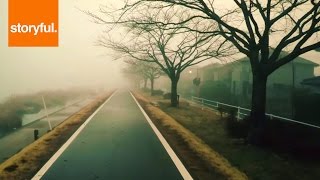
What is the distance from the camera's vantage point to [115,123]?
16109 millimetres

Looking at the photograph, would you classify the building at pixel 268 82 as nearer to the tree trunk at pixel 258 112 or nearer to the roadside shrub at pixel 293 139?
the roadside shrub at pixel 293 139

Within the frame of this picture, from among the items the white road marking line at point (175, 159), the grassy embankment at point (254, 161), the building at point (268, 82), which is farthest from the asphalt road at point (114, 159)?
the building at point (268, 82)

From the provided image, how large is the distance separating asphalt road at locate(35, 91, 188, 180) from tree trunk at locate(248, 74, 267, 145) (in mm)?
2886

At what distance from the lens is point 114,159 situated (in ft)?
27.2

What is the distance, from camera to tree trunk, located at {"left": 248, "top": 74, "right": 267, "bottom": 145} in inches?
399

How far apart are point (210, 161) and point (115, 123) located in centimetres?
873

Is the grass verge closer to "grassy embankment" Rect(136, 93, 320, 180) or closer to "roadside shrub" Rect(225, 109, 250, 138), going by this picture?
"grassy embankment" Rect(136, 93, 320, 180)

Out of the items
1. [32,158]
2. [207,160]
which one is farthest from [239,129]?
[32,158]

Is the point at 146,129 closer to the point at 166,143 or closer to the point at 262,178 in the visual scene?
the point at 166,143

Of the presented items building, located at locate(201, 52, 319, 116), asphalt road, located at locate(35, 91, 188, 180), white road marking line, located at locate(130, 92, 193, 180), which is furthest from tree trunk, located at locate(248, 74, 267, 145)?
building, located at locate(201, 52, 319, 116)

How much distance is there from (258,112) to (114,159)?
4.77m

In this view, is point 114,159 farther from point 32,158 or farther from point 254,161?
point 254,161

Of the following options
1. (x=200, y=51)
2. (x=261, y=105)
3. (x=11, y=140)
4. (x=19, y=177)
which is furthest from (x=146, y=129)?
(x=200, y=51)

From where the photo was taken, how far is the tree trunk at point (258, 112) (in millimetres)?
10141
